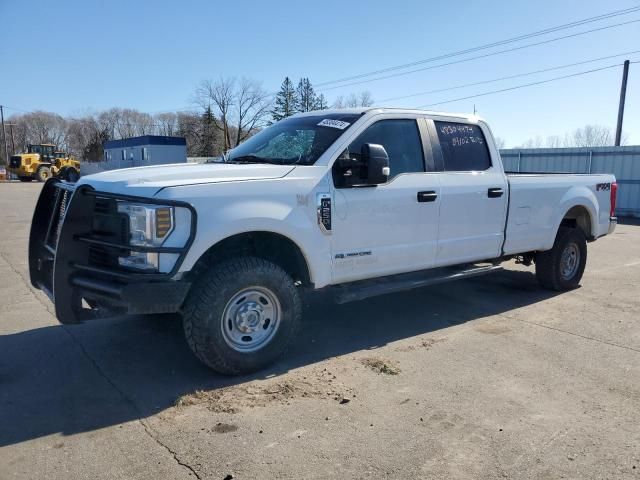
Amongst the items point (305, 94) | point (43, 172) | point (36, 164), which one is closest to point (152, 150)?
point (43, 172)

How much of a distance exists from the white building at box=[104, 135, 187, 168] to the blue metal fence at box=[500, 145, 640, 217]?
120 feet

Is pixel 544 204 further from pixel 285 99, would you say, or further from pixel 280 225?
pixel 285 99

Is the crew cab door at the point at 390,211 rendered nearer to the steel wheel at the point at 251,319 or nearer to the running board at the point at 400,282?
the running board at the point at 400,282

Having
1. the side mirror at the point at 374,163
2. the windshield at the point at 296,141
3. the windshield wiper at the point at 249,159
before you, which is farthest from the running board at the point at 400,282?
the windshield wiper at the point at 249,159

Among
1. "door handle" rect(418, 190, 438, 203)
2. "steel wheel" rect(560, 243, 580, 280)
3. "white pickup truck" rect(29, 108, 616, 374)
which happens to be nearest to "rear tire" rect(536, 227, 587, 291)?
"steel wheel" rect(560, 243, 580, 280)

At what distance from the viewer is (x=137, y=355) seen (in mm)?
4508

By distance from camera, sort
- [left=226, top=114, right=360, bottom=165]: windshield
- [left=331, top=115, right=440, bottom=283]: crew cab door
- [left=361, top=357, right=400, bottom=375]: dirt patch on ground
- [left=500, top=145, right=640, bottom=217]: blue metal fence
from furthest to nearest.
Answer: [left=500, top=145, right=640, bottom=217]: blue metal fence < [left=226, top=114, right=360, bottom=165]: windshield < [left=331, top=115, right=440, bottom=283]: crew cab door < [left=361, top=357, right=400, bottom=375]: dirt patch on ground

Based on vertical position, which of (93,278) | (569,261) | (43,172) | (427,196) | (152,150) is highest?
(152,150)

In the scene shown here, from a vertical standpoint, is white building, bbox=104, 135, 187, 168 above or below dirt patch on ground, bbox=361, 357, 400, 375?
above

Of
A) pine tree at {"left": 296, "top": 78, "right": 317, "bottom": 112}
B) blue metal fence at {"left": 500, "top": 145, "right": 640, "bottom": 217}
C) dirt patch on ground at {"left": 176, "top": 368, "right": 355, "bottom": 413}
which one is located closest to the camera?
dirt patch on ground at {"left": 176, "top": 368, "right": 355, "bottom": 413}

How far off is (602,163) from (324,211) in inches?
712

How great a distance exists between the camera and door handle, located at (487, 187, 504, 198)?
5641 millimetres

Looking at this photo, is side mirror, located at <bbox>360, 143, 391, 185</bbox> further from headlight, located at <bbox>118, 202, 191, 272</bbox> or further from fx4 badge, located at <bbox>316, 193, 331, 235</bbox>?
headlight, located at <bbox>118, 202, 191, 272</bbox>

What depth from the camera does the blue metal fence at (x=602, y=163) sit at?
18.1 m
